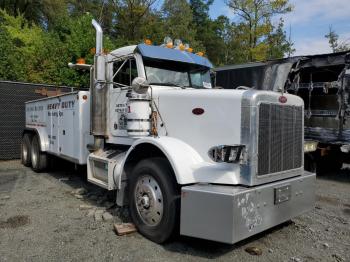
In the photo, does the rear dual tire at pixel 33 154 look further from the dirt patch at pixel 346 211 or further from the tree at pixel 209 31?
the tree at pixel 209 31

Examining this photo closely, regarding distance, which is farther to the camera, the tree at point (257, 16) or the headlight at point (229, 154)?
the tree at point (257, 16)

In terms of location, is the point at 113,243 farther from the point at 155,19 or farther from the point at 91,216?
the point at 155,19

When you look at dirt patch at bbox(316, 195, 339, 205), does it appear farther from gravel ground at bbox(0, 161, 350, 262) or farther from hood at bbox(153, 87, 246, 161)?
hood at bbox(153, 87, 246, 161)

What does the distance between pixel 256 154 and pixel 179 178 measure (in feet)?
2.82

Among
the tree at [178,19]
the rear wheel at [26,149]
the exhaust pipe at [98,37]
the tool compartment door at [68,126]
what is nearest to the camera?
the exhaust pipe at [98,37]

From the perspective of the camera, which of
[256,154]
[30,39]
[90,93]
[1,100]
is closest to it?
[256,154]

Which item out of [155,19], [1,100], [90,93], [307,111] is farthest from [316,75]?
[155,19]

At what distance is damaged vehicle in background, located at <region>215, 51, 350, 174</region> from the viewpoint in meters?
8.61

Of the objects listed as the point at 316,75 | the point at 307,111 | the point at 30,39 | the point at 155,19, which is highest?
the point at 155,19

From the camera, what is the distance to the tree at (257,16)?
3025 cm

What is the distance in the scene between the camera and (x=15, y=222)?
5.21 m

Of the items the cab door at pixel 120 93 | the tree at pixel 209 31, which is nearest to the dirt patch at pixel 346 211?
the cab door at pixel 120 93

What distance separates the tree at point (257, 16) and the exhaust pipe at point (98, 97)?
2557 cm

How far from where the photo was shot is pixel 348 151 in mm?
8375
